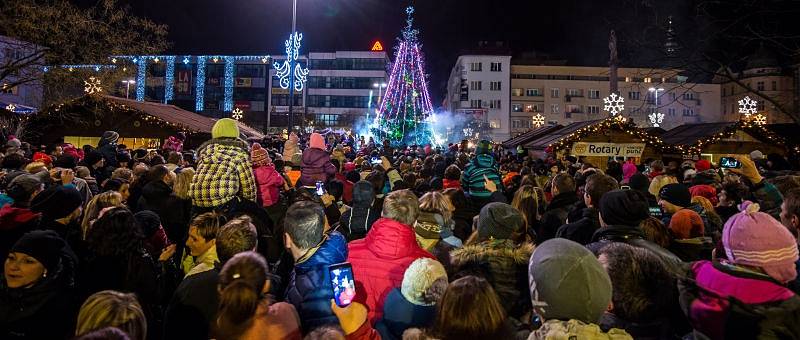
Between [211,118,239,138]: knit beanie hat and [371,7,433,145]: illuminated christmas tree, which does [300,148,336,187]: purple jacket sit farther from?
[371,7,433,145]: illuminated christmas tree

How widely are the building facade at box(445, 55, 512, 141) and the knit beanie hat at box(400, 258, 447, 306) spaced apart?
76.8 m

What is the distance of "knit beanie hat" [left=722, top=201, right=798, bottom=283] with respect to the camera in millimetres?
2656

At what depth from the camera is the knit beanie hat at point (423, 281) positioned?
2.79 m

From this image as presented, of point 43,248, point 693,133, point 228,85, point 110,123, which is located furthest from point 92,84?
point 228,85

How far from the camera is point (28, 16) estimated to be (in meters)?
12.2

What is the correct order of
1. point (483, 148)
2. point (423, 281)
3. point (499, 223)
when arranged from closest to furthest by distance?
point (423, 281) < point (499, 223) < point (483, 148)

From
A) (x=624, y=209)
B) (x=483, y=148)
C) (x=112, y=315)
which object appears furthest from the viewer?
(x=483, y=148)

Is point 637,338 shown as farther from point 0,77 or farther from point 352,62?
point 352,62

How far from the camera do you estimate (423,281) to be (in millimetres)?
2789

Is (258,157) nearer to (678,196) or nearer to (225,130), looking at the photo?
(225,130)

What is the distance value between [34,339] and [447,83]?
107893 mm

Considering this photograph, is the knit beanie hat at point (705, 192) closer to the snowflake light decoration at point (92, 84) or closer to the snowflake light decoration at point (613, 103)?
the snowflake light decoration at point (92, 84)

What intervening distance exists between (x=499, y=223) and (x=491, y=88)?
77765 mm

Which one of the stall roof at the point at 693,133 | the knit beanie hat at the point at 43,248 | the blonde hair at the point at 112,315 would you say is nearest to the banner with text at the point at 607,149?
the stall roof at the point at 693,133
